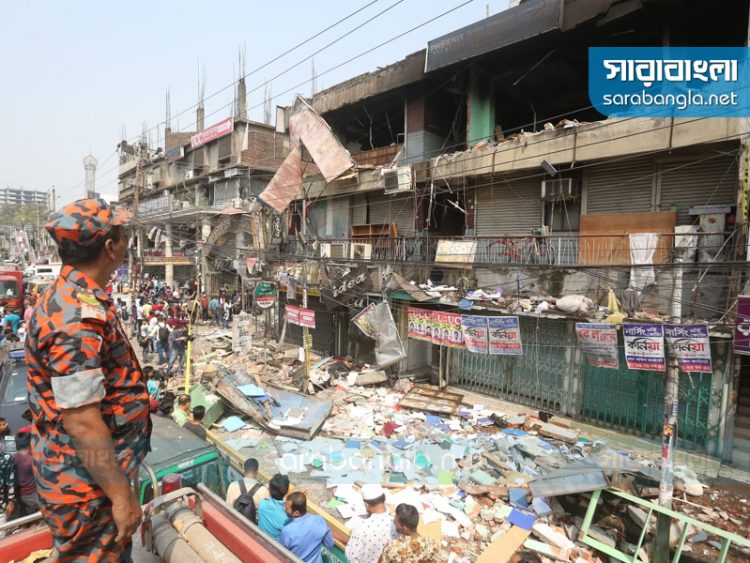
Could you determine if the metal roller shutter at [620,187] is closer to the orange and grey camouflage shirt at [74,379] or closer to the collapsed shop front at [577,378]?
the collapsed shop front at [577,378]

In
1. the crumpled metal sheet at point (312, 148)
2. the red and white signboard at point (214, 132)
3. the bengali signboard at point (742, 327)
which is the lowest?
the bengali signboard at point (742, 327)

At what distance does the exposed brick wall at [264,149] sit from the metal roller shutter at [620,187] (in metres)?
24.6

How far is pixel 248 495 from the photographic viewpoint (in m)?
5.19

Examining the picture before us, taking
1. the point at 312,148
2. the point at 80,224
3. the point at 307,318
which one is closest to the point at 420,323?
the point at 307,318

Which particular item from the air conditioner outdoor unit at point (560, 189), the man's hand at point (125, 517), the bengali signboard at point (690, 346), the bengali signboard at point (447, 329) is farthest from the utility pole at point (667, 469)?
the man's hand at point (125, 517)

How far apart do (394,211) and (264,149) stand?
19.7m

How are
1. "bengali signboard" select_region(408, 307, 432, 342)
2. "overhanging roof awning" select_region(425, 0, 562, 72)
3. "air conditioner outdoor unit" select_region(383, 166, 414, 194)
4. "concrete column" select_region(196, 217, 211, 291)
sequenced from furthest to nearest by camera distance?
"concrete column" select_region(196, 217, 211, 291)
"air conditioner outdoor unit" select_region(383, 166, 414, 194)
"bengali signboard" select_region(408, 307, 432, 342)
"overhanging roof awning" select_region(425, 0, 562, 72)

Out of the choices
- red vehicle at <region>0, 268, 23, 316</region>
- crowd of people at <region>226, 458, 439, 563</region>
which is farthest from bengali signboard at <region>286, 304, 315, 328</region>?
red vehicle at <region>0, 268, 23, 316</region>

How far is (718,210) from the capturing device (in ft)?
29.6

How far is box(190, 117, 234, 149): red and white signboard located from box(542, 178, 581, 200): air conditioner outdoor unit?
2638 centimetres

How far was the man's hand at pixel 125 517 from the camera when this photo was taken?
5.55 ft

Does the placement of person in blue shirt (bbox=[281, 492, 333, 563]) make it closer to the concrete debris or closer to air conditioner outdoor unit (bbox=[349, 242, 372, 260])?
the concrete debris

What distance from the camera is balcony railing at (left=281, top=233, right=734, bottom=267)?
906cm

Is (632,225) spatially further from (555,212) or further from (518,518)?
(518,518)
